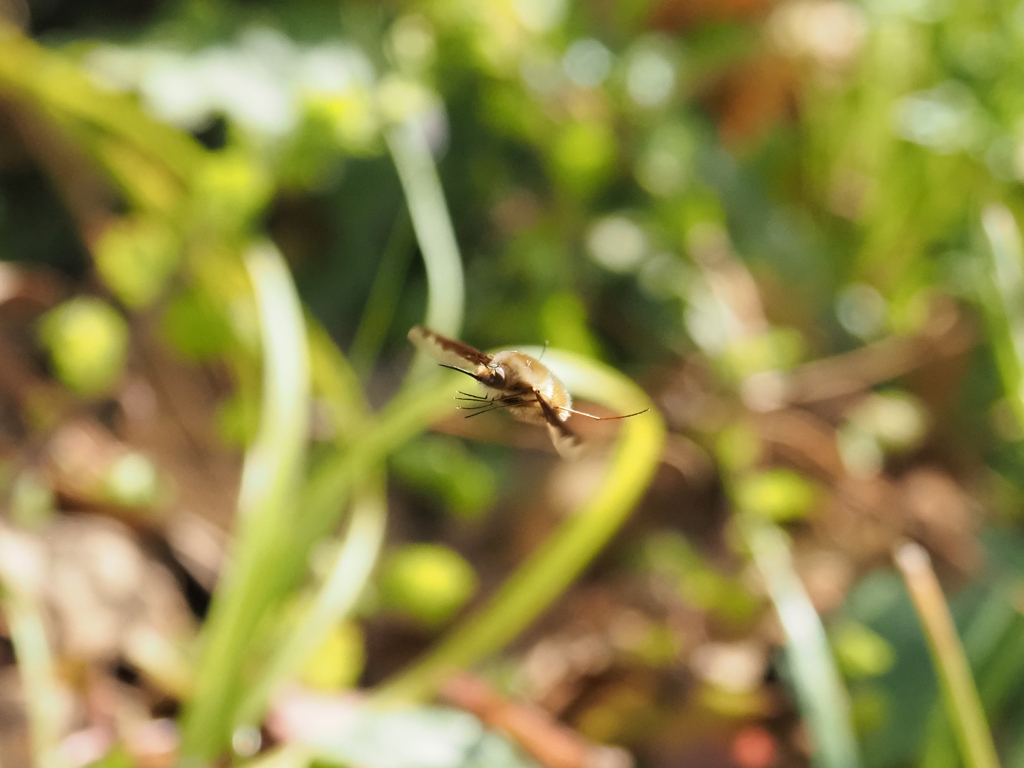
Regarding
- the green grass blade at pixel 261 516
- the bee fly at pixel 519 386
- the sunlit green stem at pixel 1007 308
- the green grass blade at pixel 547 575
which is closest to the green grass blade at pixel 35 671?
the green grass blade at pixel 261 516

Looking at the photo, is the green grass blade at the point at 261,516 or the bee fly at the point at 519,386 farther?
the green grass blade at the point at 261,516

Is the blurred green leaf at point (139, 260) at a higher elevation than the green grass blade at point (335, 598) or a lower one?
higher

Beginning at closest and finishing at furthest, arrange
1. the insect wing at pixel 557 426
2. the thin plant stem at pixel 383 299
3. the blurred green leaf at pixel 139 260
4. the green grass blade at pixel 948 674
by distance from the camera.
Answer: the insect wing at pixel 557 426
the green grass blade at pixel 948 674
the blurred green leaf at pixel 139 260
the thin plant stem at pixel 383 299

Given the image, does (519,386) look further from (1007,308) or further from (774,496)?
(1007,308)

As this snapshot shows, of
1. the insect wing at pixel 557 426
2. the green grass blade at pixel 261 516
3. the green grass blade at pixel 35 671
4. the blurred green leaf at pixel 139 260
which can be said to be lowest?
the green grass blade at pixel 35 671

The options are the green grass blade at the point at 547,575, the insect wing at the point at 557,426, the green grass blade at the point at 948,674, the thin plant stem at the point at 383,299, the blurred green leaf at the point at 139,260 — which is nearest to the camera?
the insect wing at the point at 557,426

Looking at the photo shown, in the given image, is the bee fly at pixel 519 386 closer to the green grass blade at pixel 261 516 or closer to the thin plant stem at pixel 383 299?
the green grass blade at pixel 261 516

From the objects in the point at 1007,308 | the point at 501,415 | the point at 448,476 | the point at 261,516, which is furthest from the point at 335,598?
the point at 1007,308

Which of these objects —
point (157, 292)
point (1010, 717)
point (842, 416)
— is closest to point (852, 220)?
point (842, 416)
